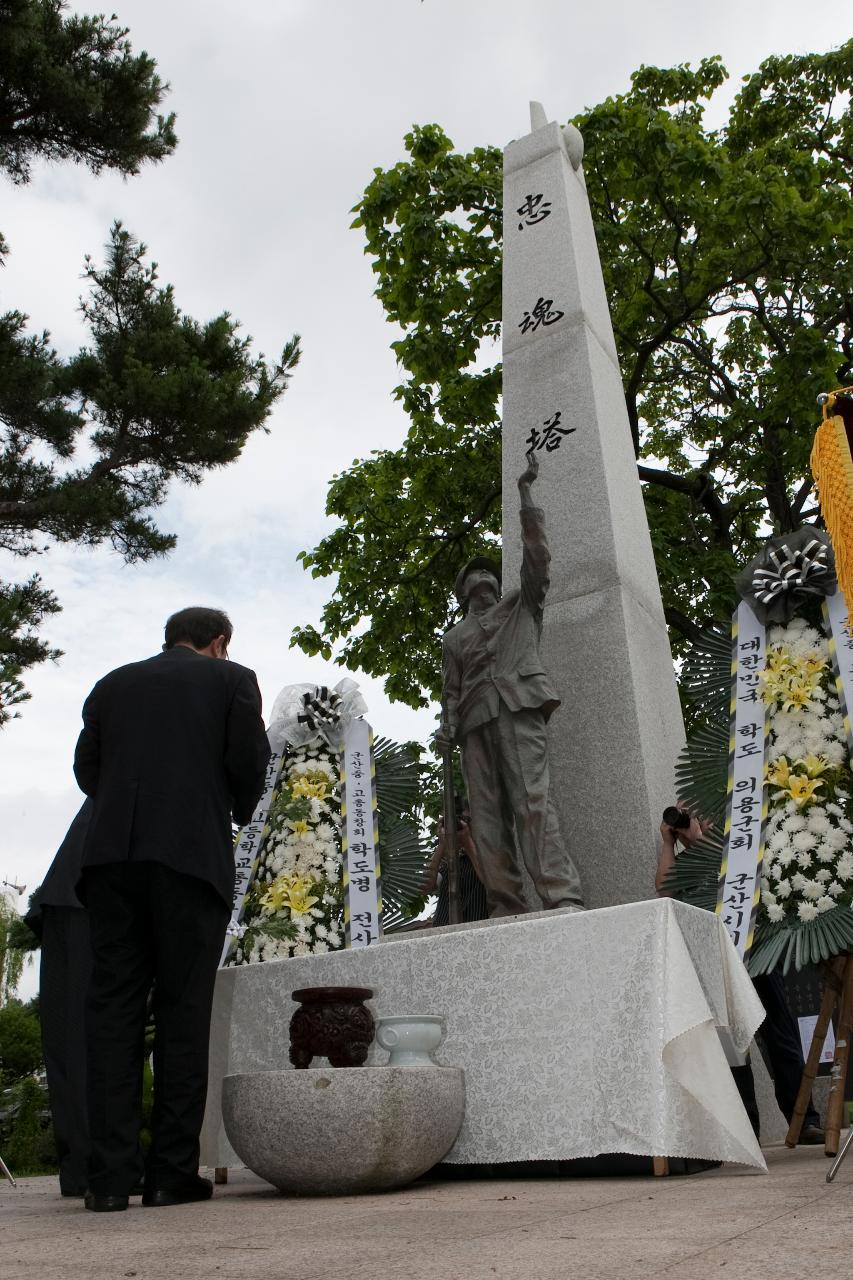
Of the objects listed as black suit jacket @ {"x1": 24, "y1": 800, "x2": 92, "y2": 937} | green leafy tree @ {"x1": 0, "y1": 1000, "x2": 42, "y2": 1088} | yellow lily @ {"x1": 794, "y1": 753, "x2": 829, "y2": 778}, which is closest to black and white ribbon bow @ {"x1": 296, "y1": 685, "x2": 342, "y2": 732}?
black suit jacket @ {"x1": 24, "y1": 800, "x2": 92, "y2": 937}

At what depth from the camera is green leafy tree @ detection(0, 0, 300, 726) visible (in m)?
12.5

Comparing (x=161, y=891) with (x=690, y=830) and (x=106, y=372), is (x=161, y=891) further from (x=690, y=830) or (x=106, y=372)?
(x=106, y=372)

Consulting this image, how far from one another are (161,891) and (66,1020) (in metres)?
1.32

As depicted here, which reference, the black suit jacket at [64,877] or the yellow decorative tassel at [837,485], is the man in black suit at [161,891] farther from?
the yellow decorative tassel at [837,485]

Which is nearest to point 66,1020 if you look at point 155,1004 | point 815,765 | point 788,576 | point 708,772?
point 155,1004

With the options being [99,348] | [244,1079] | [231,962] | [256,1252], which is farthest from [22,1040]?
[256,1252]

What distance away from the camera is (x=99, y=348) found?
1330 cm

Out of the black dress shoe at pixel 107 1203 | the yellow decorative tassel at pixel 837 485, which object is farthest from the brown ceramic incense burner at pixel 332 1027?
the yellow decorative tassel at pixel 837 485

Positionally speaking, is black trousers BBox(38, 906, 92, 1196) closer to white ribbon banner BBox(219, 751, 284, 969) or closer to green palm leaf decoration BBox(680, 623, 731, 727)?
white ribbon banner BBox(219, 751, 284, 969)

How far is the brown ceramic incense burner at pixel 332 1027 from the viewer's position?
386 centimetres

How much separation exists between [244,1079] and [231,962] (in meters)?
2.27

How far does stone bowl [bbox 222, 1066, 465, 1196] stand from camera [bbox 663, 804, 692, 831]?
2.50m

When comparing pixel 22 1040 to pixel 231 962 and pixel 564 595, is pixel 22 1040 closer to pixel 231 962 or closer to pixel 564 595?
pixel 231 962

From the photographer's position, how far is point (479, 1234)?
2.60 m
